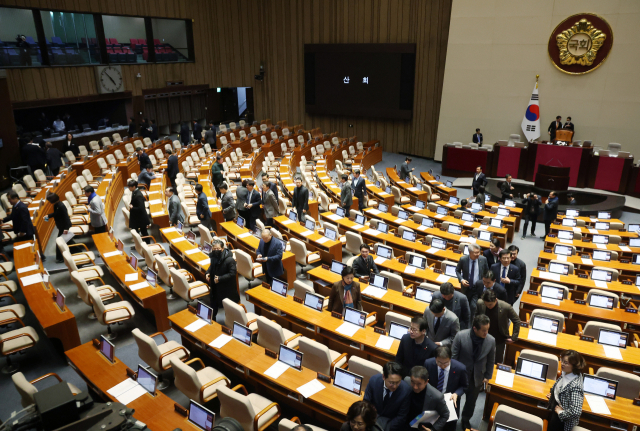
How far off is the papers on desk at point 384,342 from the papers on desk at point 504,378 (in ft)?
4.03

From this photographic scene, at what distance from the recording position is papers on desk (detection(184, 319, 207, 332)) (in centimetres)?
578

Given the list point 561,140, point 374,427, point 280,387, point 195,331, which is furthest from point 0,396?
point 561,140

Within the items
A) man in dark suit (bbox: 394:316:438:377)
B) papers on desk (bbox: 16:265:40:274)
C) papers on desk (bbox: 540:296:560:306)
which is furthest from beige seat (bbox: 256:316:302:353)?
papers on desk (bbox: 16:265:40:274)

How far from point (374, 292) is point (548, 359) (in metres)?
2.57

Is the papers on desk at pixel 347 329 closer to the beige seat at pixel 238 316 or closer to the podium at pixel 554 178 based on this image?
the beige seat at pixel 238 316

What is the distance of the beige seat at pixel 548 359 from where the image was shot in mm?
4883

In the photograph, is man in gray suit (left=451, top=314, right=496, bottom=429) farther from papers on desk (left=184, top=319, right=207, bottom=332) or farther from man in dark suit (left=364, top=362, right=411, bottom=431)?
papers on desk (left=184, top=319, right=207, bottom=332)

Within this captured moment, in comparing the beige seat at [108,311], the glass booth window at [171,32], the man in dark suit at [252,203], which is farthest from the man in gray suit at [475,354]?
the glass booth window at [171,32]

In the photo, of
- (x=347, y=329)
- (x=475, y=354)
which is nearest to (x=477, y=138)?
(x=347, y=329)

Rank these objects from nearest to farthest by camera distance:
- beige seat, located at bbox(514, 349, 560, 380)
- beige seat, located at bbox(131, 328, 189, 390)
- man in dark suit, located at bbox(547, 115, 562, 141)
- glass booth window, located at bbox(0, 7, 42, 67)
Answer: beige seat, located at bbox(514, 349, 560, 380)
beige seat, located at bbox(131, 328, 189, 390)
glass booth window, located at bbox(0, 7, 42, 67)
man in dark suit, located at bbox(547, 115, 562, 141)

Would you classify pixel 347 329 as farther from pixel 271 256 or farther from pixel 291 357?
pixel 271 256

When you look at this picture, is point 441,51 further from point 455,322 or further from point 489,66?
point 455,322

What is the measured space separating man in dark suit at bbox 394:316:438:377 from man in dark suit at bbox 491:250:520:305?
2.33 meters

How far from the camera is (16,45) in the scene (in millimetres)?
15414
